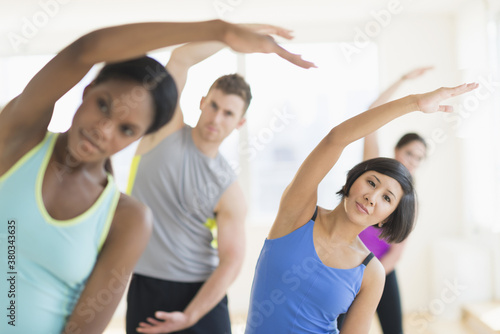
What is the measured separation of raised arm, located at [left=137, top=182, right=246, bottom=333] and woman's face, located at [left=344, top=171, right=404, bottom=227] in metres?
0.26

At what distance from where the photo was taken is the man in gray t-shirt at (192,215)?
2.52 feet

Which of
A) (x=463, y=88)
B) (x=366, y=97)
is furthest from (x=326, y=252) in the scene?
(x=366, y=97)

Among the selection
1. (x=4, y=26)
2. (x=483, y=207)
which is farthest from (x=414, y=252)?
(x=4, y=26)

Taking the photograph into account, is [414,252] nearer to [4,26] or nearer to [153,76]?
[4,26]

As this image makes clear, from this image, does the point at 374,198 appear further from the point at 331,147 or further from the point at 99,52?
the point at 99,52

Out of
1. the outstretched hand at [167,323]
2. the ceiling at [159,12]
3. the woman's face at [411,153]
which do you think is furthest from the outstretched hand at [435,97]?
the ceiling at [159,12]

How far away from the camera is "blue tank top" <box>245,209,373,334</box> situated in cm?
61

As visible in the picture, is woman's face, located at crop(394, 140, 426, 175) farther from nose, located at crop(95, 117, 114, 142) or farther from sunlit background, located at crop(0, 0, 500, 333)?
sunlit background, located at crop(0, 0, 500, 333)

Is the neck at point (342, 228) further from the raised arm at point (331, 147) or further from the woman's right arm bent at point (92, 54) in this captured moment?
the woman's right arm bent at point (92, 54)

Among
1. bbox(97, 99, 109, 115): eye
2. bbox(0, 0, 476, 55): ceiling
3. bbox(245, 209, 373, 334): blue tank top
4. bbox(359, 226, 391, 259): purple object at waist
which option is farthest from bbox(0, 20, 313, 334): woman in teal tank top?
bbox(0, 0, 476, 55): ceiling

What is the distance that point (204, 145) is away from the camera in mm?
783

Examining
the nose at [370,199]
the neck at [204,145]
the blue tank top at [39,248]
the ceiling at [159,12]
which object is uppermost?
the ceiling at [159,12]

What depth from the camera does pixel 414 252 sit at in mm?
2545

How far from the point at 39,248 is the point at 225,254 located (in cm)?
46
